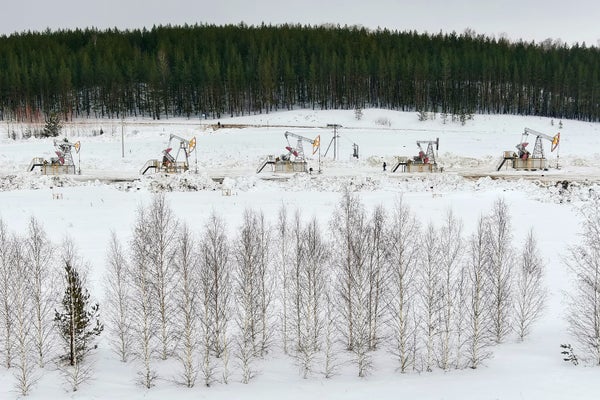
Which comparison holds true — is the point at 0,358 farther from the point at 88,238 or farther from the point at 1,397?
the point at 88,238

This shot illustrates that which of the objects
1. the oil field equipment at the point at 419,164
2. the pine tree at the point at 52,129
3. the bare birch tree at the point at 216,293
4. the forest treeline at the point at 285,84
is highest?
the forest treeline at the point at 285,84

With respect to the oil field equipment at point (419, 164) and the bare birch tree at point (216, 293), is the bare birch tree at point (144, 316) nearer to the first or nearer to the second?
the bare birch tree at point (216, 293)

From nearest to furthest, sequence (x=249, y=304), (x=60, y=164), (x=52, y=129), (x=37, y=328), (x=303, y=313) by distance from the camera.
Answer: (x=37, y=328) < (x=249, y=304) < (x=303, y=313) < (x=60, y=164) < (x=52, y=129)

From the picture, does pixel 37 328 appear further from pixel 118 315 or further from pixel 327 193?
pixel 327 193

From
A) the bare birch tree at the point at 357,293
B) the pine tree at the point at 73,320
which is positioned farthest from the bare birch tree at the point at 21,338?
the bare birch tree at the point at 357,293

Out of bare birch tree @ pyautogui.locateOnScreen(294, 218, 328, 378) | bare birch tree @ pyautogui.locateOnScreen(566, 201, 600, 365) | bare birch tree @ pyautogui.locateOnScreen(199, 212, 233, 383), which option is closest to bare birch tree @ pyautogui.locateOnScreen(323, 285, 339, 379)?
bare birch tree @ pyautogui.locateOnScreen(294, 218, 328, 378)

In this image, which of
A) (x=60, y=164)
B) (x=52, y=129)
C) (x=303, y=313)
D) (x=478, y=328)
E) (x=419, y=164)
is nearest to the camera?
(x=478, y=328)

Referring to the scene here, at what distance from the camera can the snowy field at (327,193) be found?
64.4ft

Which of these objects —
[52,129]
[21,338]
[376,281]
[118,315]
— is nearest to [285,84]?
[52,129]

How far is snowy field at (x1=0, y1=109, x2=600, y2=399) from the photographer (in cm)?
1964

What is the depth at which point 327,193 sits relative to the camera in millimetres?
46031

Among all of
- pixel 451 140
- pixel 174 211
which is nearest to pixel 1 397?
pixel 174 211

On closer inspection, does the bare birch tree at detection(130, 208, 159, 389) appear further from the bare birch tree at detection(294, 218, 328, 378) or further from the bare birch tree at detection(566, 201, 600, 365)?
the bare birch tree at detection(566, 201, 600, 365)

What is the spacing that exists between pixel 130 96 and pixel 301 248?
90.3 m
